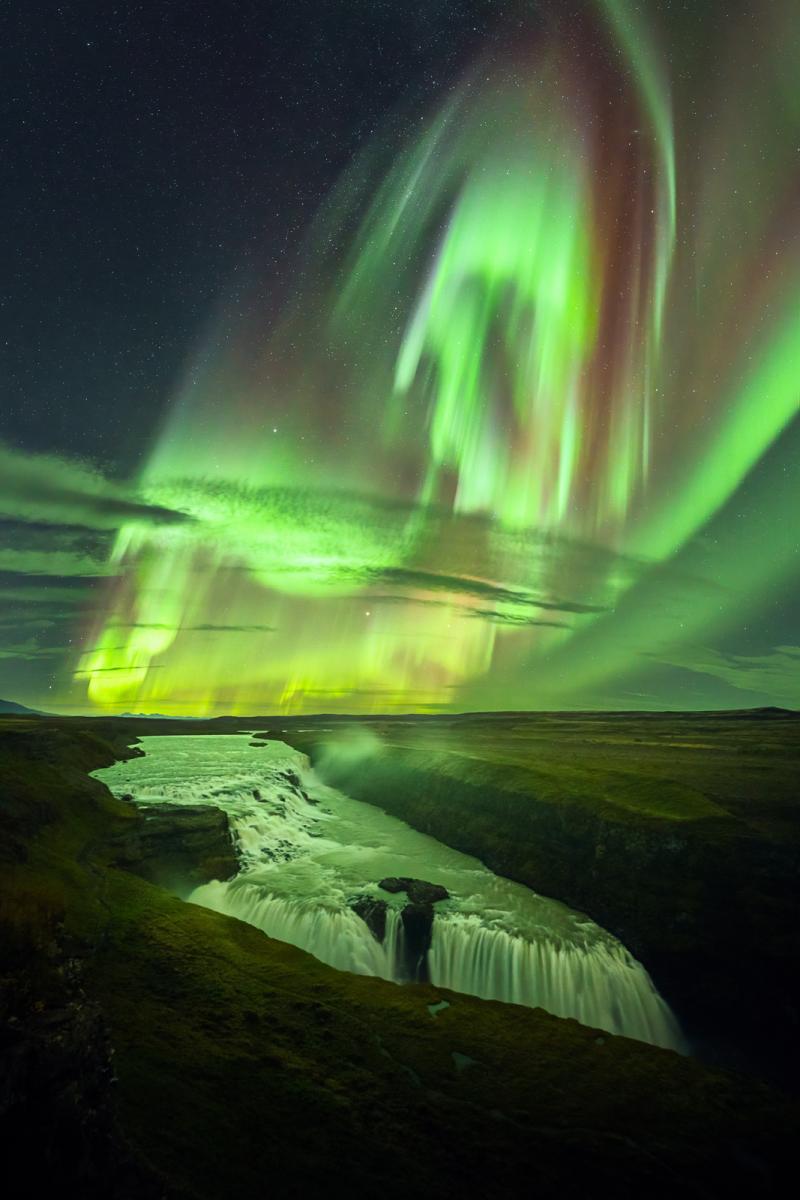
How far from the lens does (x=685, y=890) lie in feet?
104

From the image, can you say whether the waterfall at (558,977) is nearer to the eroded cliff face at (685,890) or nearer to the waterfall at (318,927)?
the eroded cliff face at (685,890)

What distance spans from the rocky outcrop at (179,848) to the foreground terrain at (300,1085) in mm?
9643

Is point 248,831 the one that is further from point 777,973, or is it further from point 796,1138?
point 796,1138

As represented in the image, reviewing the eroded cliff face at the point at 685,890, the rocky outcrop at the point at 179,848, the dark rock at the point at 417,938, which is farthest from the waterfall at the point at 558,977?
the rocky outcrop at the point at 179,848

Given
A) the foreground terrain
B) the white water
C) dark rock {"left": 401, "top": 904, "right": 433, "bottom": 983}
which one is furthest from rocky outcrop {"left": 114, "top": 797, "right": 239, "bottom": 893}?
dark rock {"left": 401, "top": 904, "right": 433, "bottom": 983}

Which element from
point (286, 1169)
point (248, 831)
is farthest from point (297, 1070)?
point (248, 831)

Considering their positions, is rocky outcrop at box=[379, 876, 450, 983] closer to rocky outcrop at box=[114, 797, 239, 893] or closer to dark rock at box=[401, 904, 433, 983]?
dark rock at box=[401, 904, 433, 983]

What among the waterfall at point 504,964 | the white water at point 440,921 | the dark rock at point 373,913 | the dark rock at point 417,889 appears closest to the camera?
the waterfall at point 504,964

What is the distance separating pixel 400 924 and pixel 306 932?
4.63 metres

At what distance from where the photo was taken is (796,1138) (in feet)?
49.1

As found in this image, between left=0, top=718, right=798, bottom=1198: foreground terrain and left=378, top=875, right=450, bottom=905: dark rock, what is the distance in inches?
388

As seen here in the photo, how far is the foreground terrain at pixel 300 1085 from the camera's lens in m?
10.7

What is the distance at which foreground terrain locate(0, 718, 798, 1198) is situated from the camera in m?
10.7

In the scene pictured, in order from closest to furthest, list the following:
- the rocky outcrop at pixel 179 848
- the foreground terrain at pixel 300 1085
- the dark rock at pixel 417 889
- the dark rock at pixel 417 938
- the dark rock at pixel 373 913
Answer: the foreground terrain at pixel 300 1085, the dark rock at pixel 417 938, the dark rock at pixel 373 913, the dark rock at pixel 417 889, the rocky outcrop at pixel 179 848
